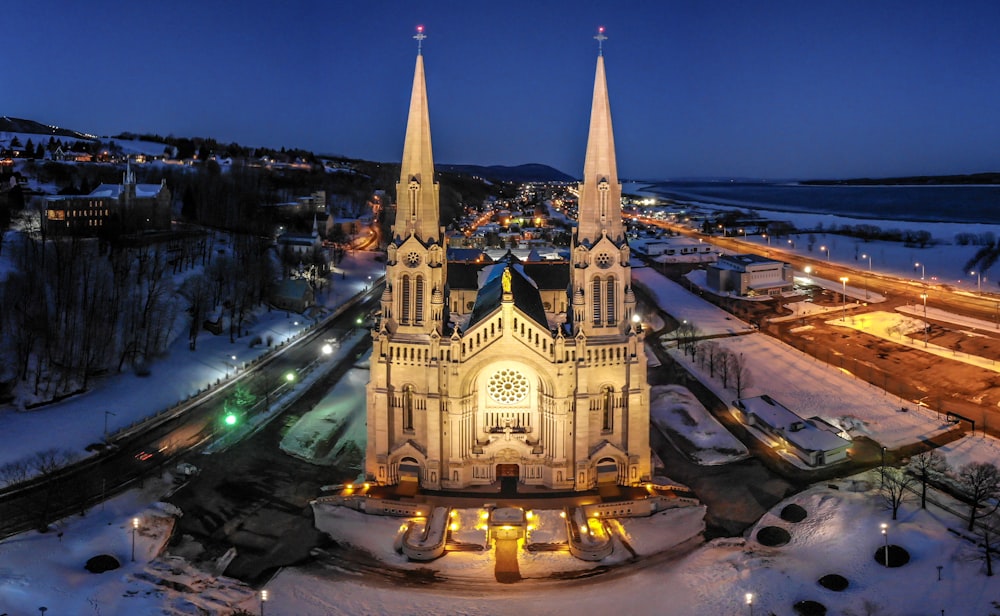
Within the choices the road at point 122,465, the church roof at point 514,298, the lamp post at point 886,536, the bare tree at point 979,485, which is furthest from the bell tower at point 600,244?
the road at point 122,465

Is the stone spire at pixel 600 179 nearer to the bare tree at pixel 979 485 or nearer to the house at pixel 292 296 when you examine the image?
the bare tree at pixel 979 485

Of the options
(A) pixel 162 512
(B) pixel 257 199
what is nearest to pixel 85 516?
(A) pixel 162 512

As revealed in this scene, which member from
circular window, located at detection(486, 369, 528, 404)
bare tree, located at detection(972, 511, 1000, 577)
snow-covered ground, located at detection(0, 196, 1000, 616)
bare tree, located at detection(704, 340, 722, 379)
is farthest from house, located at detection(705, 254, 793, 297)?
circular window, located at detection(486, 369, 528, 404)

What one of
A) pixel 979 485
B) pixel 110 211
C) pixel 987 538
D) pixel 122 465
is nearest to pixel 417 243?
pixel 122 465

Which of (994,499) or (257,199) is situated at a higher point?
(257,199)

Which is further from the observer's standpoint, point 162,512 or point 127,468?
point 127,468

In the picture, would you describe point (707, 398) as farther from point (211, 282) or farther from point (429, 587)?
point (211, 282)
